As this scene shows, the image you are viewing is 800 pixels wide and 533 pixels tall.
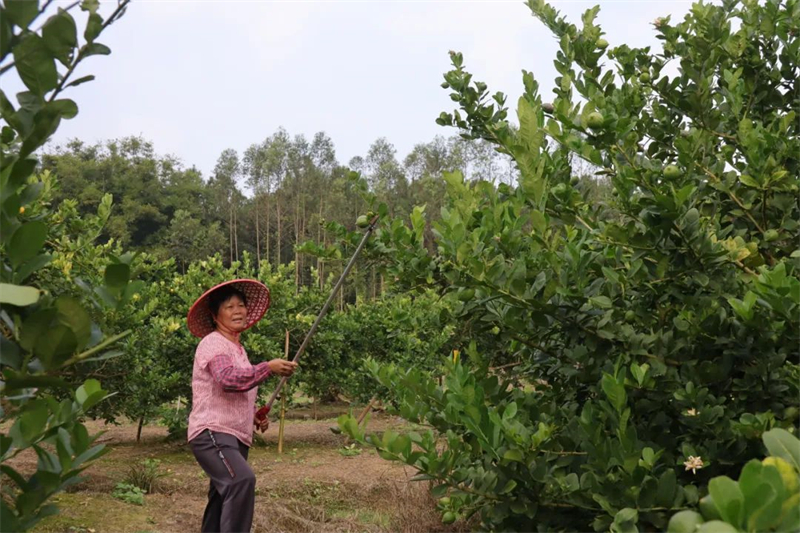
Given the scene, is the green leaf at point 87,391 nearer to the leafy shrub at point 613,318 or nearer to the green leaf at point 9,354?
the green leaf at point 9,354

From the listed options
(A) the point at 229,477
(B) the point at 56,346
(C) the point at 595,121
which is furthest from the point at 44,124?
(A) the point at 229,477

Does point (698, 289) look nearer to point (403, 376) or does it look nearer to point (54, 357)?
point (403, 376)

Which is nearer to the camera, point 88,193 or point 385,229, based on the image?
point 385,229

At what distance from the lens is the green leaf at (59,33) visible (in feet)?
3.25

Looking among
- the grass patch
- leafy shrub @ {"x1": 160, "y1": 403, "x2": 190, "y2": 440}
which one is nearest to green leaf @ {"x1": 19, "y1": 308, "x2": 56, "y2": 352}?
the grass patch

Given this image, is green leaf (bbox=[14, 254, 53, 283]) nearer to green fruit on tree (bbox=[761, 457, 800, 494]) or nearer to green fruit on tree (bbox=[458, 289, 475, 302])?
green fruit on tree (bbox=[761, 457, 800, 494])

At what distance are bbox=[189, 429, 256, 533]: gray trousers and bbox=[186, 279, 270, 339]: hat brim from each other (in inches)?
29.7

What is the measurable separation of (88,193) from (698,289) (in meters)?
44.1

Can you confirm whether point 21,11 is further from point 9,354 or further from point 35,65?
Result: point 9,354

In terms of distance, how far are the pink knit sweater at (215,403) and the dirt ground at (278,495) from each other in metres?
0.48

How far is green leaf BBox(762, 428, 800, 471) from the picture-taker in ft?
2.94

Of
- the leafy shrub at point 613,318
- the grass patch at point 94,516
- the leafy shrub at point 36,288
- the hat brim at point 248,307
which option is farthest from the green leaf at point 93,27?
the grass patch at point 94,516

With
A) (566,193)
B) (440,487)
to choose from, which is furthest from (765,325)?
(440,487)

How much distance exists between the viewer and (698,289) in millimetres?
1970
